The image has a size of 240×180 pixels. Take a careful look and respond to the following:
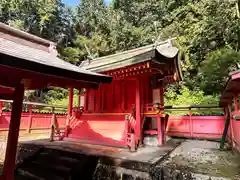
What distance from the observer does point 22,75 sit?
6.61ft

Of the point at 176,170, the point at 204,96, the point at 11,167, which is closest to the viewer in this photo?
the point at 11,167

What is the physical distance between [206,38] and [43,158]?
14.6m

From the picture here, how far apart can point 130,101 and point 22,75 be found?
507 cm

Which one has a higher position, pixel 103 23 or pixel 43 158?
pixel 103 23

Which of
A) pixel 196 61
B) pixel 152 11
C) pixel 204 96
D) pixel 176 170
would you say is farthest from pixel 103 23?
pixel 176 170

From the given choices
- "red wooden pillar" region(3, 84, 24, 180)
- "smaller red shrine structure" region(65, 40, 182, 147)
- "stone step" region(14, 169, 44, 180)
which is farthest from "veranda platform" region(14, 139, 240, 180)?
"red wooden pillar" region(3, 84, 24, 180)

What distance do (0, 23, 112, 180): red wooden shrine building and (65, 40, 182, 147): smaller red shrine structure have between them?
2.91m

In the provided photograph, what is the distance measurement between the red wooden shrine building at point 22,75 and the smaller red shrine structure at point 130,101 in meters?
2.91

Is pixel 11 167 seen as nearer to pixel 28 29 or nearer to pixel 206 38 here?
pixel 206 38

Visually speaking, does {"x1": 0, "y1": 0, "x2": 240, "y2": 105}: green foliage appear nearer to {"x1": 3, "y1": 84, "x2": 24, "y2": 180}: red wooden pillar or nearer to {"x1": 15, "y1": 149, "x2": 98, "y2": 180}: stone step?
{"x1": 15, "y1": 149, "x2": 98, "y2": 180}: stone step

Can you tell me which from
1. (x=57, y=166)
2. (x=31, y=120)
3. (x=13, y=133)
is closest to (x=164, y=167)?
(x=57, y=166)

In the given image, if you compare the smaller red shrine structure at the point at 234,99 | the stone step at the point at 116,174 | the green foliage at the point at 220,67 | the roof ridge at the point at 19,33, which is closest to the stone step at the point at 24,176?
the stone step at the point at 116,174

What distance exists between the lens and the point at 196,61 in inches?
615

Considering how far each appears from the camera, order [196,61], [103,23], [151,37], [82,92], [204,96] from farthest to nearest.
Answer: [103,23] < [151,37] < [196,61] < [204,96] < [82,92]
